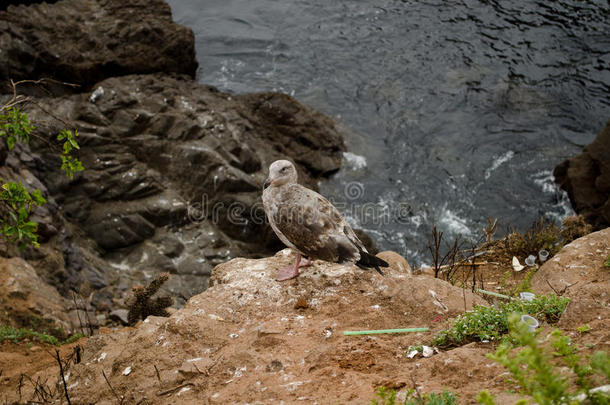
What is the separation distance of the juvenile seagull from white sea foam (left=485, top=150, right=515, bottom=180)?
8.58m

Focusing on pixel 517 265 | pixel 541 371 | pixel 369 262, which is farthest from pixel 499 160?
pixel 541 371

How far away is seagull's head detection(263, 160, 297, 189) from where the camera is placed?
615cm

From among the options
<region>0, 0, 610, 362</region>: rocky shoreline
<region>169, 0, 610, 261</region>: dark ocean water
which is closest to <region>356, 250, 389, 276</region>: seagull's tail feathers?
<region>0, 0, 610, 362</region>: rocky shoreline

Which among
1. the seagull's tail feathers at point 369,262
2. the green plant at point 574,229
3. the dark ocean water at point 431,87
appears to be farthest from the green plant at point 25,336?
the green plant at point 574,229

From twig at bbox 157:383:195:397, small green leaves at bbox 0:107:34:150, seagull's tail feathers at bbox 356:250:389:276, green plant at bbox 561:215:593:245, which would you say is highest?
small green leaves at bbox 0:107:34:150

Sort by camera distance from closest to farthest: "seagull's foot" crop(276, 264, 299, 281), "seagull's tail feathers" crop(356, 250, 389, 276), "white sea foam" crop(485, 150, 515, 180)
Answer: "seagull's tail feathers" crop(356, 250, 389, 276), "seagull's foot" crop(276, 264, 299, 281), "white sea foam" crop(485, 150, 515, 180)

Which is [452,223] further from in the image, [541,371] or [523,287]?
[541,371]

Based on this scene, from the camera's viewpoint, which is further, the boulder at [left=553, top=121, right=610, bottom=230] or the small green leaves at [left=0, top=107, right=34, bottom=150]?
the boulder at [left=553, top=121, right=610, bottom=230]

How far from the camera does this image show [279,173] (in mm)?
6172

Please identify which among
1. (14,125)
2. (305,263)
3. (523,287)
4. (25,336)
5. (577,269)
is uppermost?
(14,125)

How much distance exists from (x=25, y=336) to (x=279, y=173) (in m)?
3.84

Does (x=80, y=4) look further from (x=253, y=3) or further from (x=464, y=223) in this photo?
(x=464, y=223)

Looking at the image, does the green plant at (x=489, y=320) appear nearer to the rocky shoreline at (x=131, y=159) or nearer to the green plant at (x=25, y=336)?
the green plant at (x=25, y=336)

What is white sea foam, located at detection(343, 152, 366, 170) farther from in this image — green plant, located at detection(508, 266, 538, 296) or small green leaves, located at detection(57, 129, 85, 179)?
small green leaves, located at detection(57, 129, 85, 179)
